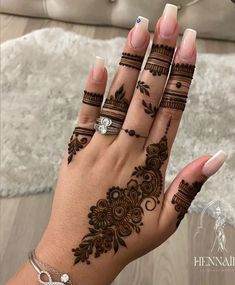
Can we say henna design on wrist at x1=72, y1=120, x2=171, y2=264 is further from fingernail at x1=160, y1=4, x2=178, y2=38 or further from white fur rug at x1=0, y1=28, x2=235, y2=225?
white fur rug at x1=0, y1=28, x2=235, y2=225

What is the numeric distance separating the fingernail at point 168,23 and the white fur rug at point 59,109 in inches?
Result: 25.3

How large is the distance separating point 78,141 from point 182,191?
196 millimetres

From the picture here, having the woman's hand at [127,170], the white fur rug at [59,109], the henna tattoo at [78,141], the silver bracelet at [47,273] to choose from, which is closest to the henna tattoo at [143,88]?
the woman's hand at [127,170]

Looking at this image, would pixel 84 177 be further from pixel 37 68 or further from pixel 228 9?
pixel 228 9

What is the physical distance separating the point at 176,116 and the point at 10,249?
0.66m

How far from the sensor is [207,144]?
4.38 feet

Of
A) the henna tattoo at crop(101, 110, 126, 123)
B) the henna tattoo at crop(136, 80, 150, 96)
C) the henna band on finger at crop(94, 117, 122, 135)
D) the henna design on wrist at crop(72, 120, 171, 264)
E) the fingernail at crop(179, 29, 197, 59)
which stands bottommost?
the henna design on wrist at crop(72, 120, 171, 264)

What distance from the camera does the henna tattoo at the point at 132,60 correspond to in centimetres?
69

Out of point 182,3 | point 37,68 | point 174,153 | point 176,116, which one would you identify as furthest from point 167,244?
point 182,3

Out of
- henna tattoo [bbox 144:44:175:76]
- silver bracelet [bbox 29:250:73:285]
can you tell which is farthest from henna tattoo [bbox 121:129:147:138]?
silver bracelet [bbox 29:250:73:285]

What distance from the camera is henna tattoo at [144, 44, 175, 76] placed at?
669 millimetres

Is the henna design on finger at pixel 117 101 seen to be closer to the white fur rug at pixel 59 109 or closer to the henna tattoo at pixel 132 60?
the henna tattoo at pixel 132 60

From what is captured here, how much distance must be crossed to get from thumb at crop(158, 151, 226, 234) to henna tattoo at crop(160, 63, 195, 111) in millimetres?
104

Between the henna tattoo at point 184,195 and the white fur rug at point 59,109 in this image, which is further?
the white fur rug at point 59,109
